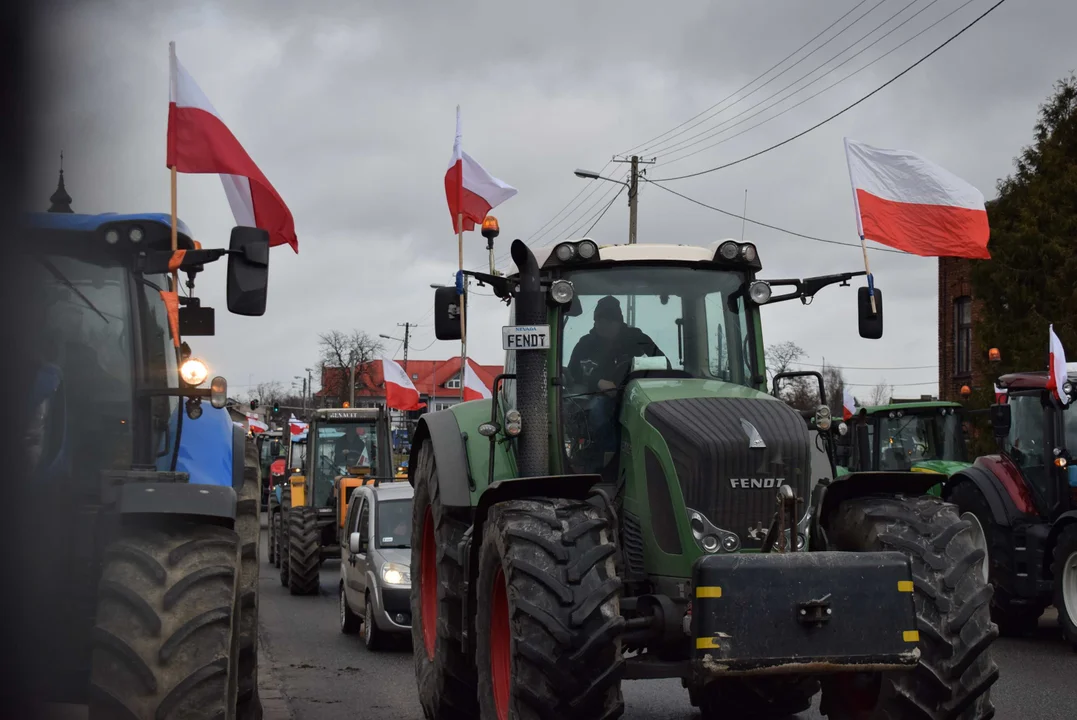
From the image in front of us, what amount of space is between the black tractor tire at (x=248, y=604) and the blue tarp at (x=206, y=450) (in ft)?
0.72

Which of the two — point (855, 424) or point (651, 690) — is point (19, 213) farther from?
point (855, 424)

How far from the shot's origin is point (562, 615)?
5523mm

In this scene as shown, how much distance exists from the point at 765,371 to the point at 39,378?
4.09 meters

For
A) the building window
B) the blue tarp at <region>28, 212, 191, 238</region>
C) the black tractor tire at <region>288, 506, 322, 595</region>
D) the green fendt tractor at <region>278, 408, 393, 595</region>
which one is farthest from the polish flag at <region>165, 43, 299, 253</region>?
the building window

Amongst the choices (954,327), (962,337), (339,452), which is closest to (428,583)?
(339,452)

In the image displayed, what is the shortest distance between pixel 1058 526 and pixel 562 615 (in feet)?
28.0

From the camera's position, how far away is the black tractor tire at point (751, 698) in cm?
762

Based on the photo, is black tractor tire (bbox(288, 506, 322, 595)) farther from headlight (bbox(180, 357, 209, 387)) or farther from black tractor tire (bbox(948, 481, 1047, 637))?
headlight (bbox(180, 357, 209, 387))

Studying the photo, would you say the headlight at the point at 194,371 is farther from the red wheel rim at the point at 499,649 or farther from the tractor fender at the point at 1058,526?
the tractor fender at the point at 1058,526

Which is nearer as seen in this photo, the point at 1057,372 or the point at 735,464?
the point at 735,464

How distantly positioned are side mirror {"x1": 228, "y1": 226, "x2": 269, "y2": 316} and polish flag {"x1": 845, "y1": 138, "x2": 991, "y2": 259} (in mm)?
6136

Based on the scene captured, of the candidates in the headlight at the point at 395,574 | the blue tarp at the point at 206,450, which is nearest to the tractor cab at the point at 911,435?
the headlight at the point at 395,574

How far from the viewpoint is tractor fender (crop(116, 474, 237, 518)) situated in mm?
5105

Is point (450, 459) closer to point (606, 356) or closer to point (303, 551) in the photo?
point (606, 356)
